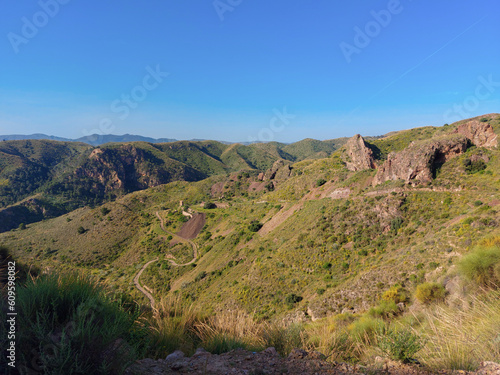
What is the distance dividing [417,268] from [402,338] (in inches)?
557

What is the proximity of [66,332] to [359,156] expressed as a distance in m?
47.6

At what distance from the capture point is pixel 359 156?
143 ft

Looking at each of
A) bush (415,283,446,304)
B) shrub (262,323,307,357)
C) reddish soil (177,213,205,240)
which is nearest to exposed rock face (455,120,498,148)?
bush (415,283,446,304)

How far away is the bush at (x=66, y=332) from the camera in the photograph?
2.33 m

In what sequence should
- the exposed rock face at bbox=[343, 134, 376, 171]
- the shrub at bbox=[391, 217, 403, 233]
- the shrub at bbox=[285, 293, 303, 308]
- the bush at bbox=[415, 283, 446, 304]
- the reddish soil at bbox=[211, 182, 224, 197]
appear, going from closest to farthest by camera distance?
the bush at bbox=[415, 283, 446, 304] < the shrub at bbox=[285, 293, 303, 308] < the shrub at bbox=[391, 217, 403, 233] < the exposed rock face at bbox=[343, 134, 376, 171] < the reddish soil at bbox=[211, 182, 224, 197]

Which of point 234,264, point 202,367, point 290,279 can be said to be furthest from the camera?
point 234,264

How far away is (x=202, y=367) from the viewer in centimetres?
337

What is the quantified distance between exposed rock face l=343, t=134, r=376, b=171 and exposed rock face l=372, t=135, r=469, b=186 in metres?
10.9

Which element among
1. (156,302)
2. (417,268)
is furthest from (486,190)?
(156,302)

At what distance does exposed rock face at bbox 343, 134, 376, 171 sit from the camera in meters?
41.3

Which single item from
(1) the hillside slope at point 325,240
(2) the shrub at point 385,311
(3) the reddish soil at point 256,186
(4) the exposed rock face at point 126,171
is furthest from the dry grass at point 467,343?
(4) the exposed rock face at point 126,171

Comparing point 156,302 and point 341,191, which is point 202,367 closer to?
point 156,302

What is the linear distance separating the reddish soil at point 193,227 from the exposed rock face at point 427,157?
129 feet

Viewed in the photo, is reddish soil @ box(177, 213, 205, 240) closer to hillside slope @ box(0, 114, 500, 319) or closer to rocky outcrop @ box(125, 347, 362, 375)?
hillside slope @ box(0, 114, 500, 319)
